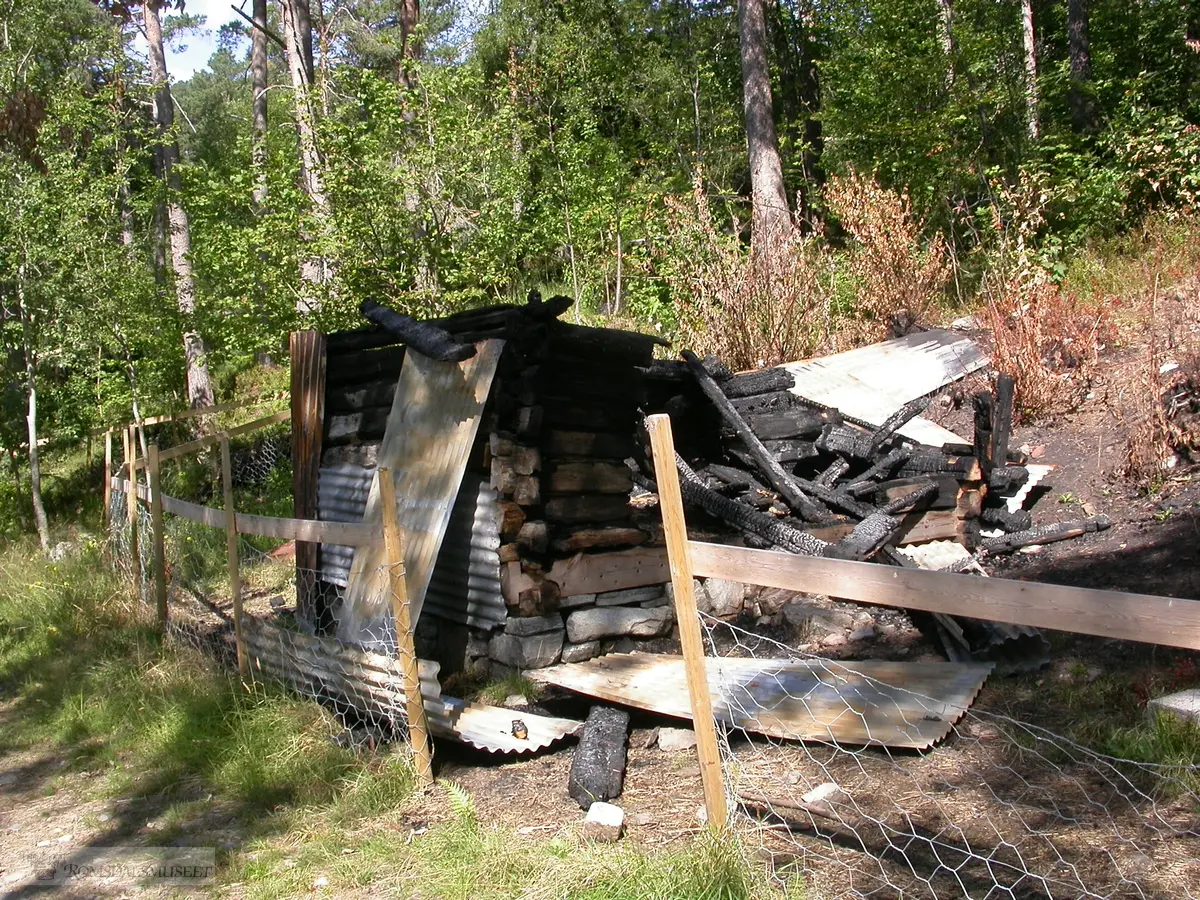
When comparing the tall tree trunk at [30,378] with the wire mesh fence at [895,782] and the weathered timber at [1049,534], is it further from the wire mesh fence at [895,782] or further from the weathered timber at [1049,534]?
the weathered timber at [1049,534]

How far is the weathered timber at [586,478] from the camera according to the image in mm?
5950

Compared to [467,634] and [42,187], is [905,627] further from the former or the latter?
[42,187]

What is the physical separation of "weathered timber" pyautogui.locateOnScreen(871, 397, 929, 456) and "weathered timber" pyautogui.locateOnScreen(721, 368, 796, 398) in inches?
33.8

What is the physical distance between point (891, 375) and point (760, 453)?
230cm

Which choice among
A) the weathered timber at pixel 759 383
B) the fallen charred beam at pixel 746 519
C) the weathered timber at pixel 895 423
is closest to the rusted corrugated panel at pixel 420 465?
the fallen charred beam at pixel 746 519

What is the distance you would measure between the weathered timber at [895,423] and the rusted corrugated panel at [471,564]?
3543 mm

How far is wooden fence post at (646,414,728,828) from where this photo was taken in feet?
9.76

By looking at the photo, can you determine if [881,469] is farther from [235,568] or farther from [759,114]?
[759,114]

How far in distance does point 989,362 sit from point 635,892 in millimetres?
7910

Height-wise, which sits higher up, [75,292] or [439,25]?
[439,25]

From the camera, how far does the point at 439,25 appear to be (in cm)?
2894

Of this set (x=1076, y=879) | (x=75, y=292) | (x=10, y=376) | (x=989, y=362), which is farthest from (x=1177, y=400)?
(x=10, y=376)

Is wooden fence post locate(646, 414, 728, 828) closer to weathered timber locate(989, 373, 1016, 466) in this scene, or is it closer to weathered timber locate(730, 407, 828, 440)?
weathered timber locate(730, 407, 828, 440)

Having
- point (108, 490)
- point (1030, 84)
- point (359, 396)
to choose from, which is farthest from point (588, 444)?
point (1030, 84)
